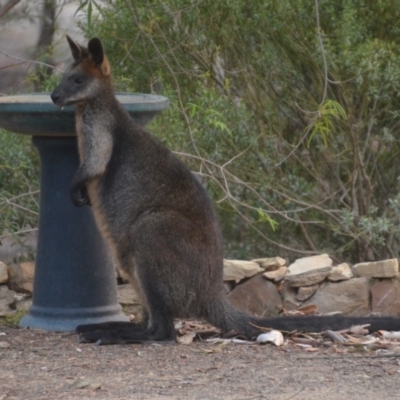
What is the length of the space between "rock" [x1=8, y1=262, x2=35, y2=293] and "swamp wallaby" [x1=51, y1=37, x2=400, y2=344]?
1.22 m

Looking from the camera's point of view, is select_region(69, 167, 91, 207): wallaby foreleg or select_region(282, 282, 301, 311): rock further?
select_region(282, 282, 301, 311): rock

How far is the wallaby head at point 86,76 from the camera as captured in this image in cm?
620

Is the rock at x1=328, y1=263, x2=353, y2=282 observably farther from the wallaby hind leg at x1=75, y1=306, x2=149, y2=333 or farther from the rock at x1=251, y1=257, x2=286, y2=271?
the wallaby hind leg at x1=75, y1=306, x2=149, y2=333

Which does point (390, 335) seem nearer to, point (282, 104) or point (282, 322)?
point (282, 322)

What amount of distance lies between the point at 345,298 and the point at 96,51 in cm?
254

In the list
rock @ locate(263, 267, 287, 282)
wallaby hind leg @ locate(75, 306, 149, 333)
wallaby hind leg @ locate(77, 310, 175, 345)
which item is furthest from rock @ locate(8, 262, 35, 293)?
rock @ locate(263, 267, 287, 282)

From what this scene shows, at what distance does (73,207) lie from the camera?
661 cm

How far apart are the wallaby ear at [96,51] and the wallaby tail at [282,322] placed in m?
1.61

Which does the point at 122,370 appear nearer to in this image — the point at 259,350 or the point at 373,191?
the point at 259,350

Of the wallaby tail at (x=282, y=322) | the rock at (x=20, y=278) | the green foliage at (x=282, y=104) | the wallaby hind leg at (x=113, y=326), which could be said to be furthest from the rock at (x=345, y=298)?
the rock at (x=20, y=278)

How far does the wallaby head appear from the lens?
6199 mm

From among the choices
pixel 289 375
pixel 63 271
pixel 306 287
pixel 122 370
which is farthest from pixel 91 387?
pixel 306 287

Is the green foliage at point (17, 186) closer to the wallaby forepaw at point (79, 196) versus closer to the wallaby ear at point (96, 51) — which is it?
the wallaby forepaw at point (79, 196)

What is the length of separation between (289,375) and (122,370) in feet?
2.84
